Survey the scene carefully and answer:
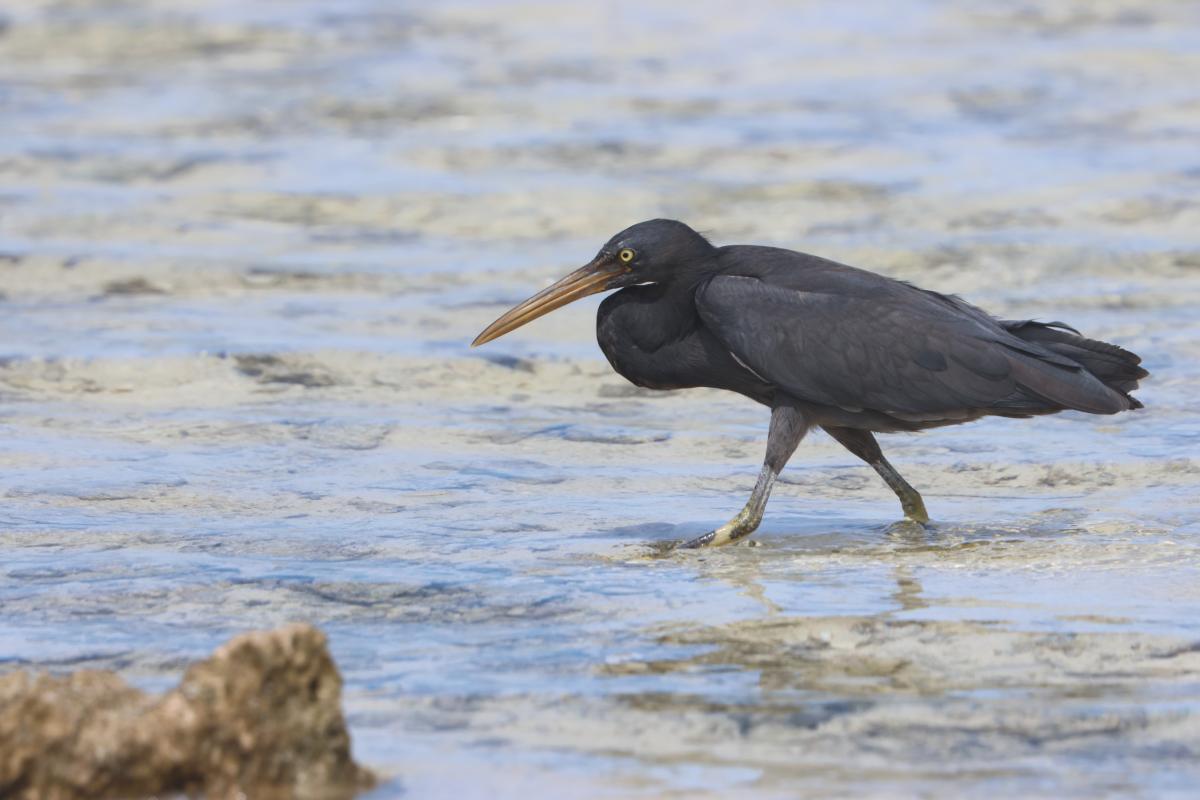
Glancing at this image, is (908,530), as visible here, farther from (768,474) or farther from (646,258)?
(646,258)

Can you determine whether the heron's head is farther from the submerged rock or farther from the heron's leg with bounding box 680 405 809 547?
the submerged rock

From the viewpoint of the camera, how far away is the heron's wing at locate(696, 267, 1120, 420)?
24.6 feet

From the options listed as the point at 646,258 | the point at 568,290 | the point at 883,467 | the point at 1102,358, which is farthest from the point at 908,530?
the point at 568,290

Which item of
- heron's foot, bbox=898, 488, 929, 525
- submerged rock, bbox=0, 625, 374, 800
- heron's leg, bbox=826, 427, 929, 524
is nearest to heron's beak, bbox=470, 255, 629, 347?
heron's leg, bbox=826, 427, 929, 524

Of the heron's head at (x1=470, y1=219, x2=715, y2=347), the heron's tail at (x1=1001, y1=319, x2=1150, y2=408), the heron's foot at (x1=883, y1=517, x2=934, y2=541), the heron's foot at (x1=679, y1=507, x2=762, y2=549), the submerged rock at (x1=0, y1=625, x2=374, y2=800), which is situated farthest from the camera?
the heron's head at (x1=470, y1=219, x2=715, y2=347)

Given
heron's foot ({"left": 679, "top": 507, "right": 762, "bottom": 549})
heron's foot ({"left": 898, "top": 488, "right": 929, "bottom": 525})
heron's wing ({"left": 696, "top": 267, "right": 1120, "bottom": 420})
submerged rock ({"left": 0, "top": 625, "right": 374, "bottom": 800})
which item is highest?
heron's wing ({"left": 696, "top": 267, "right": 1120, "bottom": 420})

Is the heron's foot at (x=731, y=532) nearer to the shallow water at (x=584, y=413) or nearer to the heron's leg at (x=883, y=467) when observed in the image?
the shallow water at (x=584, y=413)

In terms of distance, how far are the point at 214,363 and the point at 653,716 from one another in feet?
19.6

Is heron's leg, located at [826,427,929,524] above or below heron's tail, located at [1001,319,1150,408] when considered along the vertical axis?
below

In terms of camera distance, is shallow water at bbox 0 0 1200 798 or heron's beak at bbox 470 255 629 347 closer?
shallow water at bbox 0 0 1200 798

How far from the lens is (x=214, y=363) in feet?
35.0

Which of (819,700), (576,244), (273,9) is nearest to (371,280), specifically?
(576,244)

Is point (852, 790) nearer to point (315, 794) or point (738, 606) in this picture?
point (315, 794)

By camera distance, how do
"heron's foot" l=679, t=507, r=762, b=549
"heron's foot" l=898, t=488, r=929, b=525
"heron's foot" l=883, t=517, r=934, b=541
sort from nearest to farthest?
1. "heron's foot" l=679, t=507, r=762, b=549
2. "heron's foot" l=883, t=517, r=934, b=541
3. "heron's foot" l=898, t=488, r=929, b=525
